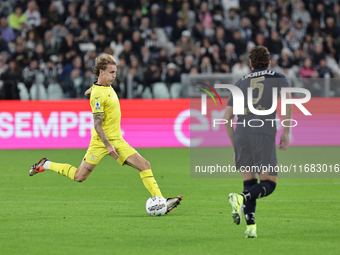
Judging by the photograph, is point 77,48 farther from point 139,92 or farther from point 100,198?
point 100,198

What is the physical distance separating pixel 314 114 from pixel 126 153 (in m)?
10.6

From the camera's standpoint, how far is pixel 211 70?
18688 millimetres

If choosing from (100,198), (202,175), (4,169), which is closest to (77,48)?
(4,169)

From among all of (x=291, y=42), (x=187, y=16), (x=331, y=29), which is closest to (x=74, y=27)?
(x=187, y=16)

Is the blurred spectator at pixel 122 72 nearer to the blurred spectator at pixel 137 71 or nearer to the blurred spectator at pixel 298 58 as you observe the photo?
the blurred spectator at pixel 137 71

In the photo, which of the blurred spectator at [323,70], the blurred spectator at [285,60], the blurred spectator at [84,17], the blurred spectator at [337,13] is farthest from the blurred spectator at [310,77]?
the blurred spectator at [84,17]

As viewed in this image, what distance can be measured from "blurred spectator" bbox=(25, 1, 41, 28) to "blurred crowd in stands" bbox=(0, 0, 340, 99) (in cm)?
3

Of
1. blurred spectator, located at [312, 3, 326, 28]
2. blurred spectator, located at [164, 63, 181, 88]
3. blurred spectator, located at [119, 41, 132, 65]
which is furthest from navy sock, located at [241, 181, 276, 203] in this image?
blurred spectator, located at [312, 3, 326, 28]

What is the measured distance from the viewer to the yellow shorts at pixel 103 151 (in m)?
7.47

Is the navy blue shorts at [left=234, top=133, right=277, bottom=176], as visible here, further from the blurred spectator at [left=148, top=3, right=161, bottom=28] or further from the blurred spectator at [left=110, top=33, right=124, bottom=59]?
the blurred spectator at [left=148, top=3, right=161, bottom=28]

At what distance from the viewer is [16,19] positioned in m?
20.6

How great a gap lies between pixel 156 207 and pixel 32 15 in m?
14.8

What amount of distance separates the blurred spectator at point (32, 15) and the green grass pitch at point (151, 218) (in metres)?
9.40

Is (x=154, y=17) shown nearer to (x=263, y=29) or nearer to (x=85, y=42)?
(x=85, y=42)
